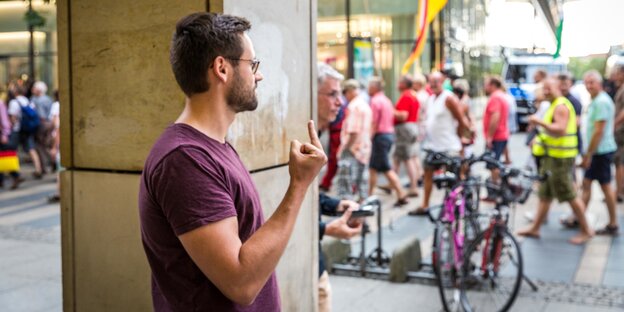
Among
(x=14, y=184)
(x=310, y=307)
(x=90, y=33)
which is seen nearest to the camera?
(x=90, y=33)

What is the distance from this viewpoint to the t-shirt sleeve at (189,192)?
6.00 feet

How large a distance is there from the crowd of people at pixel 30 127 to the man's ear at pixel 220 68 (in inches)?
478

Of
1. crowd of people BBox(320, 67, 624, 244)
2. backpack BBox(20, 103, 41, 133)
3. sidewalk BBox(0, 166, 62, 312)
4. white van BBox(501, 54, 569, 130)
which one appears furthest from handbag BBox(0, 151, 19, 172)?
white van BBox(501, 54, 569, 130)

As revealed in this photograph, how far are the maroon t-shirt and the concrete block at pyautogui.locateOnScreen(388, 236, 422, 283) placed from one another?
4.71 m

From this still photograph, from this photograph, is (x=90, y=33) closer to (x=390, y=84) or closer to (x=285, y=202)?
(x=285, y=202)

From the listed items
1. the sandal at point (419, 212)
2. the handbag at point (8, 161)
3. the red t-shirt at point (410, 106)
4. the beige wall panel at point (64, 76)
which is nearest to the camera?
the beige wall panel at point (64, 76)

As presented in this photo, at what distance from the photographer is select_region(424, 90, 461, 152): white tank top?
410 inches

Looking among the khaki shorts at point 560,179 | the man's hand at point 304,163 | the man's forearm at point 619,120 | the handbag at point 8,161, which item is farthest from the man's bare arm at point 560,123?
the handbag at point 8,161

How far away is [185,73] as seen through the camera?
2.02 m

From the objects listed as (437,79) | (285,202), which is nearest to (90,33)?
(285,202)

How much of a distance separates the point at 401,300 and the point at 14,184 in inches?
386

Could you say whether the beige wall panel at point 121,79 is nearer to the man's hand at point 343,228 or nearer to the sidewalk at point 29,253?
the man's hand at point 343,228

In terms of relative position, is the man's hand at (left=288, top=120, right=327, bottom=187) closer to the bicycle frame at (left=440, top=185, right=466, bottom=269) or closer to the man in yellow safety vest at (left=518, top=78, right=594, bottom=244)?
the bicycle frame at (left=440, top=185, right=466, bottom=269)

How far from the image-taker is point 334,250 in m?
7.32
